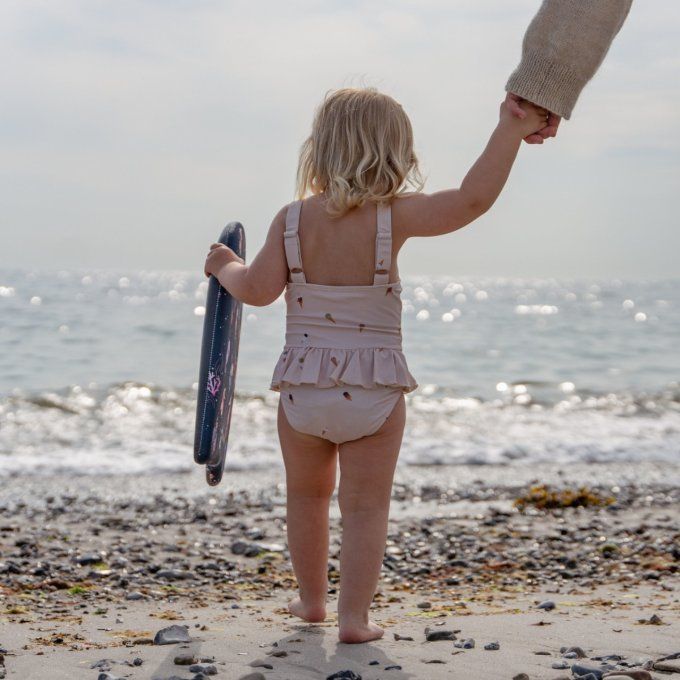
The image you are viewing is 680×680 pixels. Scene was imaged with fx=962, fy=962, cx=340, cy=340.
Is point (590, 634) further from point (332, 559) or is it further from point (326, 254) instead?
point (332, 559)

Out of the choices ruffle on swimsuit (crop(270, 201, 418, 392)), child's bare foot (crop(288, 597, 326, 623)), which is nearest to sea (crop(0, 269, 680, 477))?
child's bare foot (crop(288, 597, 326, 623))

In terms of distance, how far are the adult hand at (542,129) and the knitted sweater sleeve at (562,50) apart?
0.09 feet

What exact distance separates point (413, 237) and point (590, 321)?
31544 mm

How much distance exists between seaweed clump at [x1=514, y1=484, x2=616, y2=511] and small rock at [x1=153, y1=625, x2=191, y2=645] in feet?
13.5

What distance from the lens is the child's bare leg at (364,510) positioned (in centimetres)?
343

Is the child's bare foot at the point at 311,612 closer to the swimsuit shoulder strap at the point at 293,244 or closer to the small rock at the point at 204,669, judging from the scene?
the small rock at the point at 204,669

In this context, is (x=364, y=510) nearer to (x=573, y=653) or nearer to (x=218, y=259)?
(x=573, y=653)

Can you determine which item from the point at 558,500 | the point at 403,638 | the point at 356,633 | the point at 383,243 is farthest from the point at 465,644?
the point at 558,500

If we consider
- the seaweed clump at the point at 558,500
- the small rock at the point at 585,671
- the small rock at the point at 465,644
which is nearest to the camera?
the small rock at the point at 585,671

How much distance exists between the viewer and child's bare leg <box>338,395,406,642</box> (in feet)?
11.3

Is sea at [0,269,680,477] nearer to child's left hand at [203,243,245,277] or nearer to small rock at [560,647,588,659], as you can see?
child's left hand at [203,243,245,277]

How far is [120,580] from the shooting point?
4.91 m

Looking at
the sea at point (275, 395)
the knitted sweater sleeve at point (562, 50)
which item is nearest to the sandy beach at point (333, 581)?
the sea at point (275, 395)

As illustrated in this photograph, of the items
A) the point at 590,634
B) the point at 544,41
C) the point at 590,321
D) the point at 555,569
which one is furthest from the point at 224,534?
the point at 590,321
